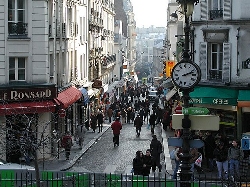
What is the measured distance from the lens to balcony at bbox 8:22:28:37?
90.2ft

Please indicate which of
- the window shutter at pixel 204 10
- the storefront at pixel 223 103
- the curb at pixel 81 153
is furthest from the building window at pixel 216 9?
the curb at pixel 81 153

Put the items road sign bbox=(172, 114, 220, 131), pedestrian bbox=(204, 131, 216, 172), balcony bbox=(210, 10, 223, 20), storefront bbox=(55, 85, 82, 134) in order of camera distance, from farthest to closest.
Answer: storefront bbox=(55, 85, 82, 134) < balcony bbox=(210, 10, 223, 20) < pedestrian bbox=(204, 131, 216, 172) < road sign bbox=(172, 114, 220, 131)

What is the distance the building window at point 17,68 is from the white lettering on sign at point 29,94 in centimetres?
113

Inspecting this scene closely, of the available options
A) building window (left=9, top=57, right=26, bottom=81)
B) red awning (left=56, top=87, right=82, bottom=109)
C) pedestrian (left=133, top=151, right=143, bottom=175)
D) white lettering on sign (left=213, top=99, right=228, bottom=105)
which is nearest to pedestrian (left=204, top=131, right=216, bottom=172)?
white lettering on sign (left=213, top=99, right=228, bottom=105)

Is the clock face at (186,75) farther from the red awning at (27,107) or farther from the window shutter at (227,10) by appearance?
the window shutter at (227,10)

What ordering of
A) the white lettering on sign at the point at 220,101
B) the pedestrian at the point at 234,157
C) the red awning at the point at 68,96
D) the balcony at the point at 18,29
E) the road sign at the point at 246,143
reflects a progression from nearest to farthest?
the pedestrian at the point at 234,157 → the road sign at the point at 246,143 → the white lettering on sign at the point at 220,101 → the balcony at the point at 18,29 → the red awning at the point at 68,96

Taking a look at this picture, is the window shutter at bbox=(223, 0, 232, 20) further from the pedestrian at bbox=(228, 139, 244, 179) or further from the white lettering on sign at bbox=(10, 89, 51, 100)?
the pedestrian at bbox=(228, 139, 244, 179)

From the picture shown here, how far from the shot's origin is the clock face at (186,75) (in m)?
13.8

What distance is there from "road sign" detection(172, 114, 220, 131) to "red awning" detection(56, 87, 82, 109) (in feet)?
52.9

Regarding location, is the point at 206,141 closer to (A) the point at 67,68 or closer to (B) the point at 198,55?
(B) the point at 198,55

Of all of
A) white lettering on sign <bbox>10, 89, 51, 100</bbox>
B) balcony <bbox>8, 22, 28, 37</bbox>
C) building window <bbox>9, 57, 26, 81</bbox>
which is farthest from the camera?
building window <bbox>9, 57, 26, 81</bbox>

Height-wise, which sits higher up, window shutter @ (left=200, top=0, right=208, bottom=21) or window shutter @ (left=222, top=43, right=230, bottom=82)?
window shutter @ (left=200, top=0, right=208, bottom=21)

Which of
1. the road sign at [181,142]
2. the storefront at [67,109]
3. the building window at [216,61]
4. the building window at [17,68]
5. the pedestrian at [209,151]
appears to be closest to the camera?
the road sign at [181,142]

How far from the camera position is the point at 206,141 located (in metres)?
23.4
